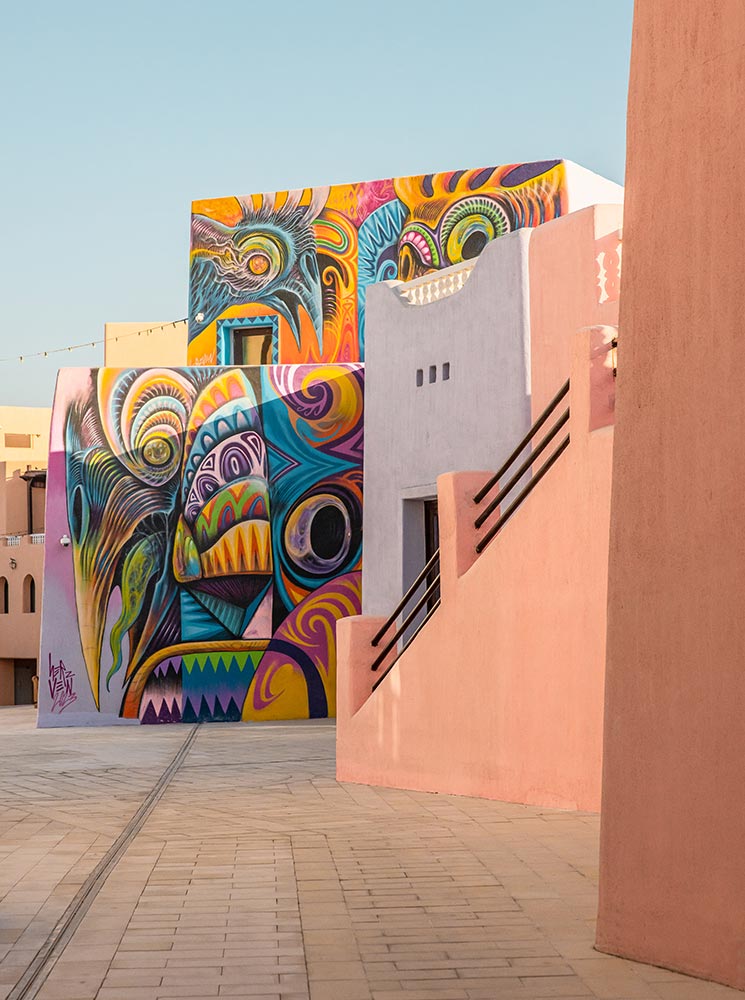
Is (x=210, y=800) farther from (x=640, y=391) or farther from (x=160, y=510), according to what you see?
(x=160, y=510)

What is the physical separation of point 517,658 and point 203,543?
961 centimetres

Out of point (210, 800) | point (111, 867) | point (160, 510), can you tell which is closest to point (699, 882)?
point (111, 867)

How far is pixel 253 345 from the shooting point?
2275 cm

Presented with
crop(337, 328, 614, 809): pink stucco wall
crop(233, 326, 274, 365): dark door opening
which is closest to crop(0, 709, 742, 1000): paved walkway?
crop(337, 328, 614, 809): pink stucco wall

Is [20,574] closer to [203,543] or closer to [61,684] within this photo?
[61,684]

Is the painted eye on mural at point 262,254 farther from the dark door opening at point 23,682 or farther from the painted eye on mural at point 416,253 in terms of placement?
the dark door opening at point 23,682

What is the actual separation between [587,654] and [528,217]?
12.2 metres

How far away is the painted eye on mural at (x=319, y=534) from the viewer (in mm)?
18359

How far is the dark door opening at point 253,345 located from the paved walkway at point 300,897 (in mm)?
12505

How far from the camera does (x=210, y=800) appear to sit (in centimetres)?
992

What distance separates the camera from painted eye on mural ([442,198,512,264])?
65.8ft

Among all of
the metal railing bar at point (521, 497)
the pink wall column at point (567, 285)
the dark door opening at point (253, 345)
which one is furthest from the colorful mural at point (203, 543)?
the metal railing bar at point (521, 497)

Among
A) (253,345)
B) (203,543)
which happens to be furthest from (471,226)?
(203,543)

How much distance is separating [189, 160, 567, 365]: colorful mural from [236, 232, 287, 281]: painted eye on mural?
2 cm
